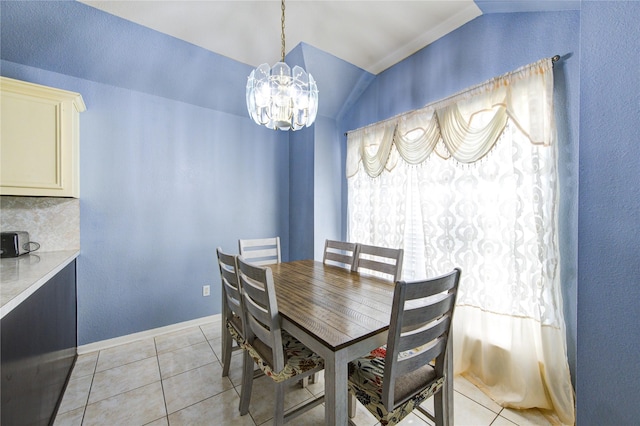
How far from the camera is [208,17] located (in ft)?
6.53

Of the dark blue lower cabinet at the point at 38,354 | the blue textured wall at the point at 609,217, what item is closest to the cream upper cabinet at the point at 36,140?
the dark blue lower cabinet at the point at 38,354

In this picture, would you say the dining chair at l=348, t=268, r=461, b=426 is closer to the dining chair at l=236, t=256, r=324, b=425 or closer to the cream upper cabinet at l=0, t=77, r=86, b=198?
the dining chair at l=236, t=256, r=324, b=425

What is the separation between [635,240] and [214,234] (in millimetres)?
3082

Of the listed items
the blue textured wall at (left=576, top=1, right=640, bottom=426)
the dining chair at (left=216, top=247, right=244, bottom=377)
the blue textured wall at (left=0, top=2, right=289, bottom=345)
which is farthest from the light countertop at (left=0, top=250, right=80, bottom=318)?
the blue textured wall at (left=576, top=1, right=640, bottom=426)

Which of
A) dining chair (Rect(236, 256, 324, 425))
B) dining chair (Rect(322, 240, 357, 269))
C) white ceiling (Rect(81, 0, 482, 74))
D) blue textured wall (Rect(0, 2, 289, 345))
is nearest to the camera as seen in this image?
dining chair (Rect(236, 256, 324, 425))

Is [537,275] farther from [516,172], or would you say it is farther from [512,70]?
[512,70]

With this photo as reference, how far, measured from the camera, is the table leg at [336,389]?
945mm

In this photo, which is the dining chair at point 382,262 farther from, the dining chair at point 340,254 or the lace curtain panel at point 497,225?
the lace curtain panel at point 497,225

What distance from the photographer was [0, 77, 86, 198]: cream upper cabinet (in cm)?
167

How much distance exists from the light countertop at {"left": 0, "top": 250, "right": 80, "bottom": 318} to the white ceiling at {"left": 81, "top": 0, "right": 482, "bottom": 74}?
1836 mm

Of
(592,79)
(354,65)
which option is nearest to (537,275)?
(592,79)

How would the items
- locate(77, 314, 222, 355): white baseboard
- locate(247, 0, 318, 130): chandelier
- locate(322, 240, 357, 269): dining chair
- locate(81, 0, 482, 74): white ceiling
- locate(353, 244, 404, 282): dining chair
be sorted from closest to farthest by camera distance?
locate(247, 0, 318, 130): chandelier < locate(353, 244, 404, 282): dining chair < locate(81, 0, 482, 74): white ceiling < locate(322, 240, 357, 269): dining chair < locate(77, 314, 222, 355): white baseboard

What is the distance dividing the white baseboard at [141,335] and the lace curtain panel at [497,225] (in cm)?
226

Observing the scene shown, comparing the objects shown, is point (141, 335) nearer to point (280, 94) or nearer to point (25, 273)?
point (25, 273)
